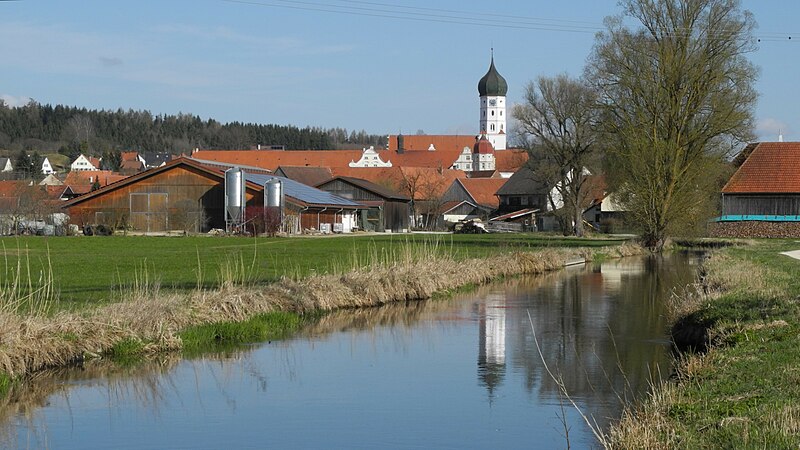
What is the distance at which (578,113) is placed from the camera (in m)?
70.8

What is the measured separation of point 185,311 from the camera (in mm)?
19141

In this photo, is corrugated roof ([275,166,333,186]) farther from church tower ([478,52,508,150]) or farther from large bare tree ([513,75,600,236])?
church tower ([478,52,508,150])

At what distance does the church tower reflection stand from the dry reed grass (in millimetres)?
2469

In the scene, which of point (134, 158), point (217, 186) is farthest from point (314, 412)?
point (134, 158)

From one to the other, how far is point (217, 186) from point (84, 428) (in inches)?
2182

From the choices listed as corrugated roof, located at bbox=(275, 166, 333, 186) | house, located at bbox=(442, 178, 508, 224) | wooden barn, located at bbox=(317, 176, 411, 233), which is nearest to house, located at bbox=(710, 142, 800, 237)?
wooden barn, located at bbox=(317, 176, 411, 233)

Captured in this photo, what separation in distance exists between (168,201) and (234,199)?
5.29 meters

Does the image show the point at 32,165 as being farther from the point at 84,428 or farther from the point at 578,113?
the point at 84,428

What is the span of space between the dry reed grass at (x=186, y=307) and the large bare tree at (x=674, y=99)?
63.1ft

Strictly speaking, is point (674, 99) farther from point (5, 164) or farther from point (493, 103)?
point (493, 103)

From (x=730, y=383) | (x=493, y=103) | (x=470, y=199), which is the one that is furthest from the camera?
(x=493, y=103)

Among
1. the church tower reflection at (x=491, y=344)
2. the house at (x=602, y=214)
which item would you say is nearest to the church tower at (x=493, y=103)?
the house at (x=602, y=214)

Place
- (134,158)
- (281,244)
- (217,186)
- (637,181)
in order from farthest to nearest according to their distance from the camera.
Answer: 1. (134,158)
2. (217,186)
3. (281,244)
4. (637,181)

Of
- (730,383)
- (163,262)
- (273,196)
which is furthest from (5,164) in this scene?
(730,383)
